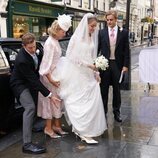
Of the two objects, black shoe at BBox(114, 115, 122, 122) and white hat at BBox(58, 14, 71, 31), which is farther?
black shoe at BBox(114, 115, 122, 122)

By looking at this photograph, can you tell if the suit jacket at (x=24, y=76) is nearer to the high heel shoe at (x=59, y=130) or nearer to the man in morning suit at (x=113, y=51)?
the high heel shoe at (x=59, y=130)

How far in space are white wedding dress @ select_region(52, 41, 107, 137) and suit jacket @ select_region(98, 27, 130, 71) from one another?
0.78 meters

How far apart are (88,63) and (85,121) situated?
82 centimetres

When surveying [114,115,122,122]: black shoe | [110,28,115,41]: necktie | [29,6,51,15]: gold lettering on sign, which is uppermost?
[29,6,51,15]: gold lettering on sign

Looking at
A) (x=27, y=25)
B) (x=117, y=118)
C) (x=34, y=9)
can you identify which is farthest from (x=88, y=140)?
(x=34, y=9)

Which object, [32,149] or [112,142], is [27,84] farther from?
[112,142]

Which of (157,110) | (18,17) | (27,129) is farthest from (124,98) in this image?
(18,17)

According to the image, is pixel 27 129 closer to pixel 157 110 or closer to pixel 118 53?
pixel 118 53

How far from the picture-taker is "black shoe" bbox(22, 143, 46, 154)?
4.96 meters

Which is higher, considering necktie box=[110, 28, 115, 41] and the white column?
the white column

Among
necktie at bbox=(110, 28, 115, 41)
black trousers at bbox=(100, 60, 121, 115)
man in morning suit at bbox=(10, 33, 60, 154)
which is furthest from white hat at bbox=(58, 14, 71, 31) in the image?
black trousers at bbox=(100, 60, 121, 115)

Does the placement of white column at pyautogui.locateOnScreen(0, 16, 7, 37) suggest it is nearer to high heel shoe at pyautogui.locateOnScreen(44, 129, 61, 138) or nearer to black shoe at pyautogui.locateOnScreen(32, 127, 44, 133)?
black shoe at pyautogui.locateOnScreen(32, 127, 44, 133)

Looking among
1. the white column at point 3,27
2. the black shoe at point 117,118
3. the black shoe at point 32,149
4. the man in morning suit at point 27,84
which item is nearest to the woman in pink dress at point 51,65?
the man in morning suit at point 27,84

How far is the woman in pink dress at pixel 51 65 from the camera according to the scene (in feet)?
17.8
